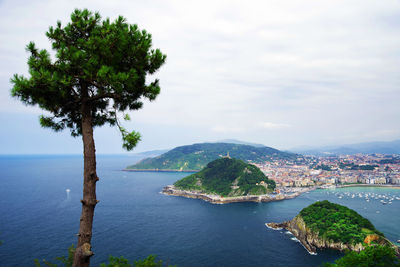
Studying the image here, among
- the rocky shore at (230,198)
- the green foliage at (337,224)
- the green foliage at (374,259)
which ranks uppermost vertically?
the green foliage at (374,259)

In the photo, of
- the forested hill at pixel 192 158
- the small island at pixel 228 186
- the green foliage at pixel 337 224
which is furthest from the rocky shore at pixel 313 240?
the forested hill at pixel 192 158

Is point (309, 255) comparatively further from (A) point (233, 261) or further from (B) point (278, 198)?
(B) point (278, 198)

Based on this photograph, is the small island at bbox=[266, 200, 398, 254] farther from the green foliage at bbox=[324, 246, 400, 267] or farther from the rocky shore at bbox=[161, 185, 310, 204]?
the rocky shore at bbox=[161, 185, 310, 204]

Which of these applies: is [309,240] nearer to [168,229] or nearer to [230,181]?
[168,229]

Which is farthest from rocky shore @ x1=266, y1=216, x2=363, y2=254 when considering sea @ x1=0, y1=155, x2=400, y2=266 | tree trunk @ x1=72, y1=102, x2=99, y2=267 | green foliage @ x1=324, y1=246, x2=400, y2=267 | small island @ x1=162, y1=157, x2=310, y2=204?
tree trunk @ x1=72, y1=102, x2=99, y2=267

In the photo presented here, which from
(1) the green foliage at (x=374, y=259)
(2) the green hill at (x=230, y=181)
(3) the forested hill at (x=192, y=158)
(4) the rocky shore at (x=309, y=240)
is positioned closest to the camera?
(1) the green foliage at (x=374, y=259)

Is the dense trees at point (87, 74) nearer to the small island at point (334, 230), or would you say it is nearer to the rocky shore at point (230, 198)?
the small island at point (334, 230)

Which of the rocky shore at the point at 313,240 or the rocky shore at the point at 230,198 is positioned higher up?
the rocky shore at the point at 313,240

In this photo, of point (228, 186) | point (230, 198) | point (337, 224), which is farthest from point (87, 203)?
point (228, 186)
